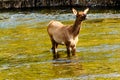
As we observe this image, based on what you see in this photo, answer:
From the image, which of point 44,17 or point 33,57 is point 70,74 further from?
point 44,17

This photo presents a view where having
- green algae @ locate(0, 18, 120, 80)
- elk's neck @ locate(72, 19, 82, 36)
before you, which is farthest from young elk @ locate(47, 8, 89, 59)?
green algae @ locate(0, 18, 120, 80)

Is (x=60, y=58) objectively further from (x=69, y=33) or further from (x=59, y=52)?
(x=59, y=52)

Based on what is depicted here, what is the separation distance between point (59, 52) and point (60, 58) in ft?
6.31

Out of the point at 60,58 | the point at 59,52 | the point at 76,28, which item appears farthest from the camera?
the point at 59,52

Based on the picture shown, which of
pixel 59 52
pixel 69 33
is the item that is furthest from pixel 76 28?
pixel 59 52

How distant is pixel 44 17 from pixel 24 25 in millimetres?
4585

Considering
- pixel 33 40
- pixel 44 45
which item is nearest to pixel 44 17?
pixel 33 40

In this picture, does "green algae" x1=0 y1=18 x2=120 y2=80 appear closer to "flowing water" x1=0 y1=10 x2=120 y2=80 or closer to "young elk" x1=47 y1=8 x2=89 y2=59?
"flowing water" x1=0 y1=10 x2=120 y2=80

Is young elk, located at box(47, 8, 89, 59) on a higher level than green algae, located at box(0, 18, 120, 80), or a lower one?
higher

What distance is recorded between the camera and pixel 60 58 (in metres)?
22.2

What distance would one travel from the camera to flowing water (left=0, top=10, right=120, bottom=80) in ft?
60.7

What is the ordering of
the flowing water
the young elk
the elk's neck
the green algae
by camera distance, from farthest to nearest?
1. the elk's neck
2. the young elk
3. the flowing water
4. the green algae

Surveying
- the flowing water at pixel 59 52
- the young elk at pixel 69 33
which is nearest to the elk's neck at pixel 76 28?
the young elk at pixel 69 33

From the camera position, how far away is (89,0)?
51531 mm
